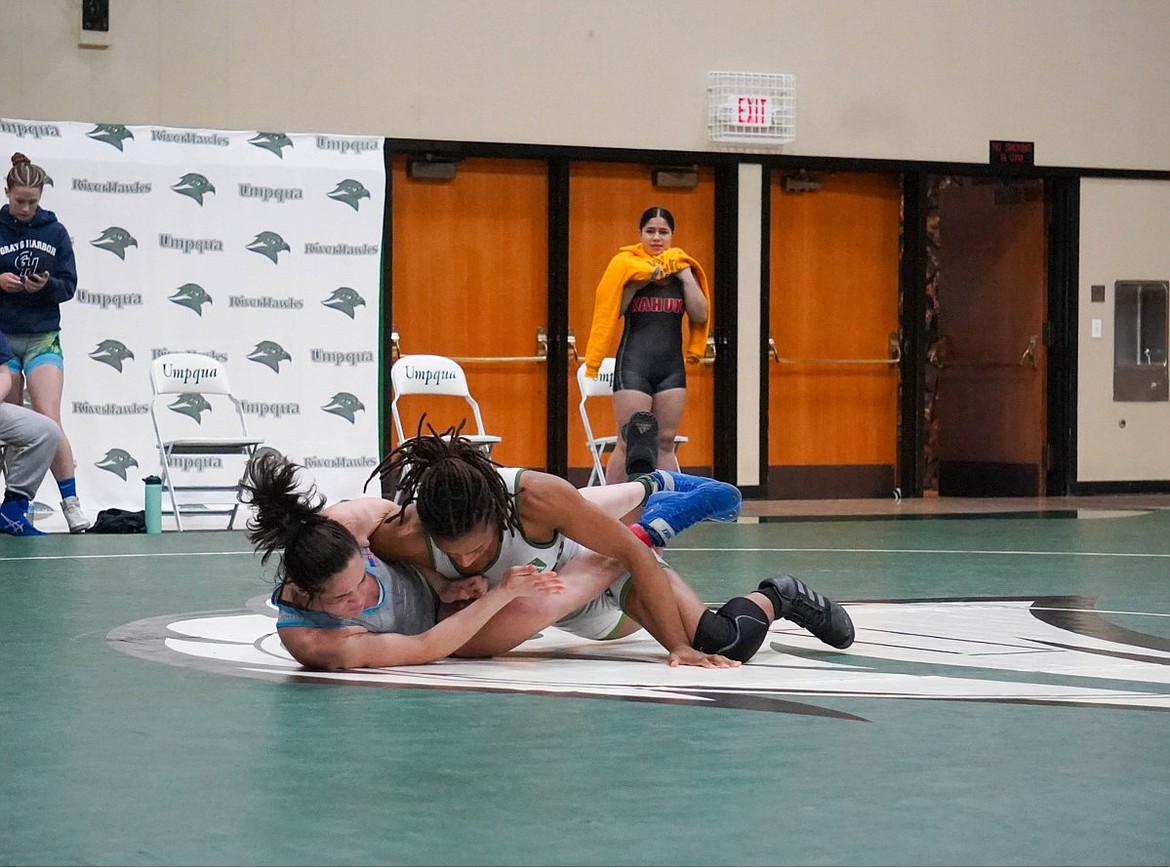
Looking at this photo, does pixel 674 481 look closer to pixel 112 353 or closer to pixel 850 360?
pixel 112 353

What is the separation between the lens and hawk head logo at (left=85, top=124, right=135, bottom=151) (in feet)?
29.9

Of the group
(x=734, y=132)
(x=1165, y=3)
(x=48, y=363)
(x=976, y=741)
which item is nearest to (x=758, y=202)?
(x=734, y=132)

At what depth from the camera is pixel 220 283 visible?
9.32 metres

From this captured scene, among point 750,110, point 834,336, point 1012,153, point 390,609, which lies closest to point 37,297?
point 750,110

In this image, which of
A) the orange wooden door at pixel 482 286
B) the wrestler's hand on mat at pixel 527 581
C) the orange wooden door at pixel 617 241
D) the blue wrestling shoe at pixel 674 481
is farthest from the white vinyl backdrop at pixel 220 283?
the wrestler's hand on mat at pixel 527 581

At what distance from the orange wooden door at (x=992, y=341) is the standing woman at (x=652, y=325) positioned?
4.66m

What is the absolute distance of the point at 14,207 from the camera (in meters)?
7.80

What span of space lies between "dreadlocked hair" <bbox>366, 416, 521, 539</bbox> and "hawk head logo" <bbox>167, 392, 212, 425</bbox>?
6.08 metres

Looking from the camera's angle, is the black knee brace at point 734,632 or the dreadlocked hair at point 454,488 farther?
the black knee brace at point 734,632

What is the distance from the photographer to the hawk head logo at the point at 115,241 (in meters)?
9.09

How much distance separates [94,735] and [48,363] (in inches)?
213

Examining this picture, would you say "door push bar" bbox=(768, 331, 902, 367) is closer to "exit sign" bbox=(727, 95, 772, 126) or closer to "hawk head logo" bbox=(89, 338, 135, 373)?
"exit sign" bbox=(727, 95, 772, 126)

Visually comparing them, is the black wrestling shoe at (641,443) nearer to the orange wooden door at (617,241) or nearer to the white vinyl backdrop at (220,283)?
the white vinyl backdrop at (220,283)

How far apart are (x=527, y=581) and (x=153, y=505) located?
4.79 metres
